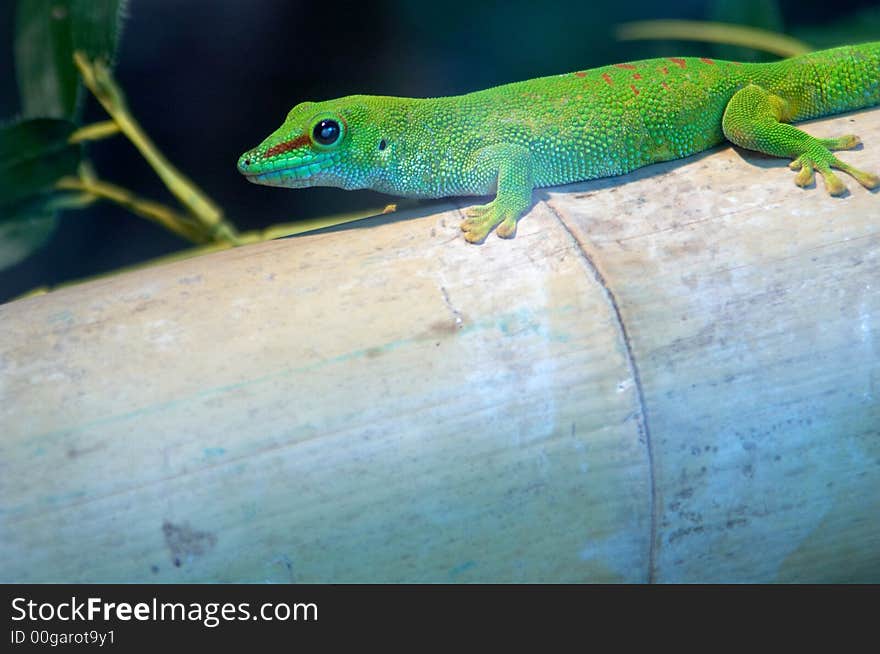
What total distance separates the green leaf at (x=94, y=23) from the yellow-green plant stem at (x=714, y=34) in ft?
6.73

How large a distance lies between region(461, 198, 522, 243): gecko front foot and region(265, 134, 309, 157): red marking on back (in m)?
0.44

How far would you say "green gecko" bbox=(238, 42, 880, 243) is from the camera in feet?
6.12

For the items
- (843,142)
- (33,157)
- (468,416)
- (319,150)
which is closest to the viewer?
(468,416)

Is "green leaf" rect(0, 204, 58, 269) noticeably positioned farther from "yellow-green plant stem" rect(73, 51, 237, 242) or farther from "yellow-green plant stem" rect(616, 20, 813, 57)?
"yellow-green plant stem" rect(616, 20, 813, 57)

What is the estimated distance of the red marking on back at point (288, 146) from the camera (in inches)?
72.9

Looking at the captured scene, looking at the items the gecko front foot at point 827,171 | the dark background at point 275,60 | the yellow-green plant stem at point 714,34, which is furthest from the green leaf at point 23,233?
the yellow-green plant stem at point 714,34

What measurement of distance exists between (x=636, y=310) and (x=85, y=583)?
3.10ft

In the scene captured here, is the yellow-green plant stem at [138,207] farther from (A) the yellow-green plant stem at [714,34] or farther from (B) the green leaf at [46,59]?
(A) the yellow-green plant stem at [714,34]

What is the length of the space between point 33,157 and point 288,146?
3.32 ft

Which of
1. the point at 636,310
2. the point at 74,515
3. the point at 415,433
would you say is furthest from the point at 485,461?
the point at 74,515

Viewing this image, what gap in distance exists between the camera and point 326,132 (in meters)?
1.88

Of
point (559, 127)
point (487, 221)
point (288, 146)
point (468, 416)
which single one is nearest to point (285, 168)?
point (288, 146)

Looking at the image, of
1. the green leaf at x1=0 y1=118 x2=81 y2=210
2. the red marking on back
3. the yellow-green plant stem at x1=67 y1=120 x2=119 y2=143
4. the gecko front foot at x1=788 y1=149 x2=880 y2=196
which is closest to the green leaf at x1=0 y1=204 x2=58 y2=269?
the green leaf at x1=0 y1=118 x2=81 y2=210

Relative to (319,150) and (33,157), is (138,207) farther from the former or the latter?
(319,150)
